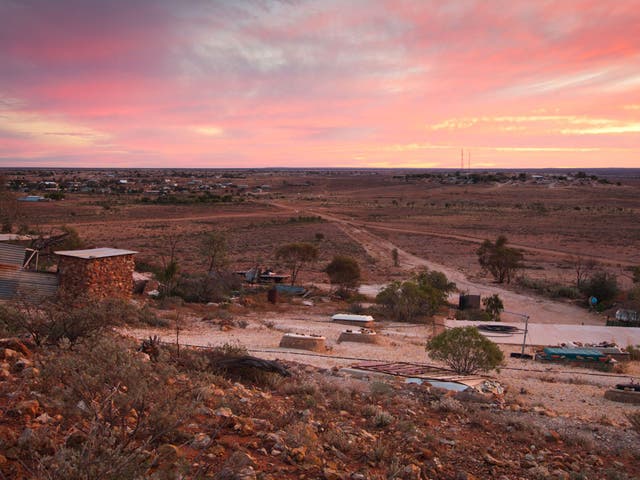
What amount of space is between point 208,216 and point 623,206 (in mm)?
53917

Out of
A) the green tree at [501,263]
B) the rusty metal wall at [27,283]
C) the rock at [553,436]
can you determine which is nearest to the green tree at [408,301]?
the green tree at [501,263]

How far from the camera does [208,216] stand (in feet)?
193

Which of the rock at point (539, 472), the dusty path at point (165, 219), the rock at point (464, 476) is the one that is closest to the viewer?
the rock at point (464, 476)

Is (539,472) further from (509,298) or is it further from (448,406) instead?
(509,298)

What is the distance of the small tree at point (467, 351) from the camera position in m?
11.7

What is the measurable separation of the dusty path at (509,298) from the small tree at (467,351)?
8271 mm

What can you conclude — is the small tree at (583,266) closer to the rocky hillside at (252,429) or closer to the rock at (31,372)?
the rocky hillside at (252,429)

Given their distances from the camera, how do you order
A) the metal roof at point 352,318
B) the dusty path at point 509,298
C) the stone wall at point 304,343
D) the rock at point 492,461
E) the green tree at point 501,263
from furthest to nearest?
the green tree at point 501,263
the dusty path at point 509,298
the metal roof at point 352,318
the stone wall at point 304,343
the rock at point 492,461

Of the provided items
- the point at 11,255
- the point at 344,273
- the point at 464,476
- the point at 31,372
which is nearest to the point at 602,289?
the point at 344,273

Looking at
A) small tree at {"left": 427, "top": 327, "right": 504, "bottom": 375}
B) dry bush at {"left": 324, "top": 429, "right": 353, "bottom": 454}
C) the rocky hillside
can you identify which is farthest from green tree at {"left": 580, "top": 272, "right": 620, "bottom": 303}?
dry bush at {"left": 324, "top": 429, "right": 353, "bottom": 454}

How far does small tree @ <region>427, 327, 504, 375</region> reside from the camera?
1168cm

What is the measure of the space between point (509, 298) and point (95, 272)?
695 inches

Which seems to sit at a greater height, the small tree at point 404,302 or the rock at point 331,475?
the rock at point 331,475

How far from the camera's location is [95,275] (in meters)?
15.6
